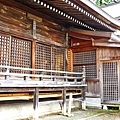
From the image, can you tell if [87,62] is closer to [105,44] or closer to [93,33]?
[105,44]

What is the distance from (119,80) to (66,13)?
3.85m

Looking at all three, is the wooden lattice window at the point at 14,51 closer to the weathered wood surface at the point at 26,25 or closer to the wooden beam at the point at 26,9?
the weathered wood surface at the point at 26,25

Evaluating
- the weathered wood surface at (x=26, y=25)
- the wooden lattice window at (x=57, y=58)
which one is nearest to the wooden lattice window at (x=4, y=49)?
the weathered wood surface at (x=26, y=25)

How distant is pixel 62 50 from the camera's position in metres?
11.0

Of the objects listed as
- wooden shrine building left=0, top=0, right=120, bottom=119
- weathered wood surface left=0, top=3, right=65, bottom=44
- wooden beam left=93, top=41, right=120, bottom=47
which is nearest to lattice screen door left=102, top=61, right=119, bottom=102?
wooden shrine building left=0, top=0, right=120, bottom=119

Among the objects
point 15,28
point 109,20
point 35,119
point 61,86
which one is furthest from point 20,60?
point 109,20

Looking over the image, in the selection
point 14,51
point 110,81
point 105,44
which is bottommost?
point 110,81

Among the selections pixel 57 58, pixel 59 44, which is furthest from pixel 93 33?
pixel 57 58

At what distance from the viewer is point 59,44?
10.6 m

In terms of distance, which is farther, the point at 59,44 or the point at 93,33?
the point at 59,44

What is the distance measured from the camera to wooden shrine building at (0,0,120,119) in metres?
8.09

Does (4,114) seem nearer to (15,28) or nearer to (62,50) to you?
(15,28)

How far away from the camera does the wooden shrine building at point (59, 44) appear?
8.09 metres

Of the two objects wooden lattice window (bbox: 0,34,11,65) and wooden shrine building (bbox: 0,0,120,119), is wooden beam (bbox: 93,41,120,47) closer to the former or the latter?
wooden shrine building (bbox: 0,0,120,119)
